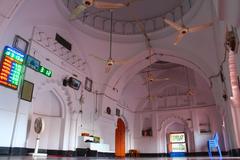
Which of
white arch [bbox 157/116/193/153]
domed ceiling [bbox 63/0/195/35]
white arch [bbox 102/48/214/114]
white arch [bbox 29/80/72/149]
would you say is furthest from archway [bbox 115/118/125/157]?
domed ceiling [bbox 63/0/195/35]

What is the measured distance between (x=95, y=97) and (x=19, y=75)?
4670mm

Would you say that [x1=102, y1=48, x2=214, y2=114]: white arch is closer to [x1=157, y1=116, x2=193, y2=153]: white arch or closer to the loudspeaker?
the loudspeaker

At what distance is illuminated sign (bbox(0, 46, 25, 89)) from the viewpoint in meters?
6.37

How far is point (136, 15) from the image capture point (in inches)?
458

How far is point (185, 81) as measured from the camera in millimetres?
16000

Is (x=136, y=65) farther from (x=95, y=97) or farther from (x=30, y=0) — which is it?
(x=30, y=0)

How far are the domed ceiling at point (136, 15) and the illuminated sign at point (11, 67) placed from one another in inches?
168

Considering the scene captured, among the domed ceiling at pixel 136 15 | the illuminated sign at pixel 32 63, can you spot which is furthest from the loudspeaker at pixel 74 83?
the domed ceiling at pixel 136 15

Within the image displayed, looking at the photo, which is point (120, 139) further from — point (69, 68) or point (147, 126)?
point (69, 68)

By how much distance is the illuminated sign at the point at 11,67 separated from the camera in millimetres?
6367

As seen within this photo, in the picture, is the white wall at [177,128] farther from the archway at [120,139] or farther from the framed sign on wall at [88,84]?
the framed sign on wall at [88,84]

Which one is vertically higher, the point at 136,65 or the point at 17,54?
the point at 136,65

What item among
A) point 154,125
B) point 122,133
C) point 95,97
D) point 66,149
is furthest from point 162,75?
point 66,149

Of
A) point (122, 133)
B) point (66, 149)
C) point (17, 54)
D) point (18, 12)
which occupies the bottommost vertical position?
point (66, 149)
